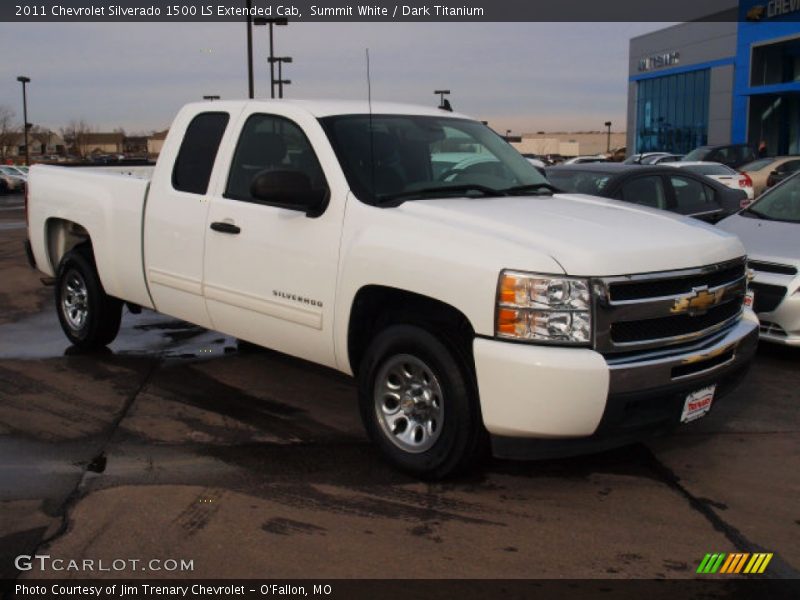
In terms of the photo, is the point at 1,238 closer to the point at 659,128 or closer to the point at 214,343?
the point at 214,343

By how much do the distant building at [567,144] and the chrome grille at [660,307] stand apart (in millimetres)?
89731

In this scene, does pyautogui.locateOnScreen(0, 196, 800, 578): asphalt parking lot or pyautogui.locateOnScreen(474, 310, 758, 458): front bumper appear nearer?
pyautogui.locateOnScreen(0, 196, 800, 578): asphalt parking lot

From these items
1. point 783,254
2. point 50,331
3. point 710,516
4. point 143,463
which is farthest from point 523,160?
point 50,331

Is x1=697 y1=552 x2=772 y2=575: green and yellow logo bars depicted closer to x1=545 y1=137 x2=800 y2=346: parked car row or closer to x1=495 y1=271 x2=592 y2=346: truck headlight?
x1=495 y1=271 x2=592 y2=346: truck headlight

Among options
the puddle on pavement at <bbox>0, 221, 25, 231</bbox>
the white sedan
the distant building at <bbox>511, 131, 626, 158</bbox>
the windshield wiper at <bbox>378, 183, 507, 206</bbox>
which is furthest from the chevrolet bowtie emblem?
the distant building at <bbox>511, 131, 626, 158</bbox>

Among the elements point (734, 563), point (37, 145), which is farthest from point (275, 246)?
point (37, 145)

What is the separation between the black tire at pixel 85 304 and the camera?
708cm

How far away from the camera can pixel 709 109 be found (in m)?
44.8

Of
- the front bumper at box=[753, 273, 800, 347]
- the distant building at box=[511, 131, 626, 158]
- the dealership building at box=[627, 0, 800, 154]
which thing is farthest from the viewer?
the distant building at box=[511, 131, 626, 158]

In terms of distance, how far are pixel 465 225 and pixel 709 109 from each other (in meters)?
44.5

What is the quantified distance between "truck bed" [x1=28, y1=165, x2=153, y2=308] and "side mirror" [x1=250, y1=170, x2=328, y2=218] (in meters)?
1.79

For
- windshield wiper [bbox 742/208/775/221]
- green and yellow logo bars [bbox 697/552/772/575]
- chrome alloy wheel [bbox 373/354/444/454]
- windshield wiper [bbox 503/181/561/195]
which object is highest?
windshield wiper [bbox 503/181/561/195]

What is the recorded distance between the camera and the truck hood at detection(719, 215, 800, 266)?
6.79 metres

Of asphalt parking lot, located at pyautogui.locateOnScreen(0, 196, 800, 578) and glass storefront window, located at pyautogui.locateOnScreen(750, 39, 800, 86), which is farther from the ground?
glass storefront window, located at pyautogui.locateOnScreen(750, 39, 800, 86)
